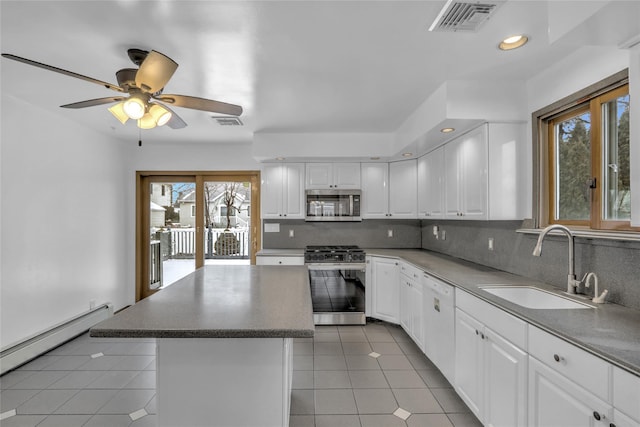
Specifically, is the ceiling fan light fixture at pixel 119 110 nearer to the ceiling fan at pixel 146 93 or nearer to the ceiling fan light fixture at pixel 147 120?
the ceiling fan at pixel 146 93

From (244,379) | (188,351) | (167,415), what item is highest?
(188,351)

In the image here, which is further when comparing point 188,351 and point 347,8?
point 347,8

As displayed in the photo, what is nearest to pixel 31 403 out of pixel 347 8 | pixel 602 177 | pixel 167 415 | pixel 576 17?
pixel 167 415

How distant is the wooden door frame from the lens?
5062 mm

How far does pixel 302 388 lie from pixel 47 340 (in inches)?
107

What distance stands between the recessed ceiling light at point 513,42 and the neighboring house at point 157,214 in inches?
192

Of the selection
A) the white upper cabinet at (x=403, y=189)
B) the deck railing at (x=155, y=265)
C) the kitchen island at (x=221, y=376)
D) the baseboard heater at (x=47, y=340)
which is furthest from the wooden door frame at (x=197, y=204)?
the kitchen island at (x=221, y=376)

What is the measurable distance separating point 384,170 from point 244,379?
142 inches

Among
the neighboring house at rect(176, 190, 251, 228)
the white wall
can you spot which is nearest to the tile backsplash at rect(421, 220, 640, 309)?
the neighboring house at rect(176, 190, 251, 228)

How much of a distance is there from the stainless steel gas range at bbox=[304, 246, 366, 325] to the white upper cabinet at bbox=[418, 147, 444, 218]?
105cm

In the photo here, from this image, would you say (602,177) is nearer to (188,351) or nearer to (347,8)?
(347,8)

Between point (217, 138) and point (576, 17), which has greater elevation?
point (217, 138)

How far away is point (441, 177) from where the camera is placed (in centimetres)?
362

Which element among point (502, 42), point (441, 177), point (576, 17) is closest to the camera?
point (576, 17)
